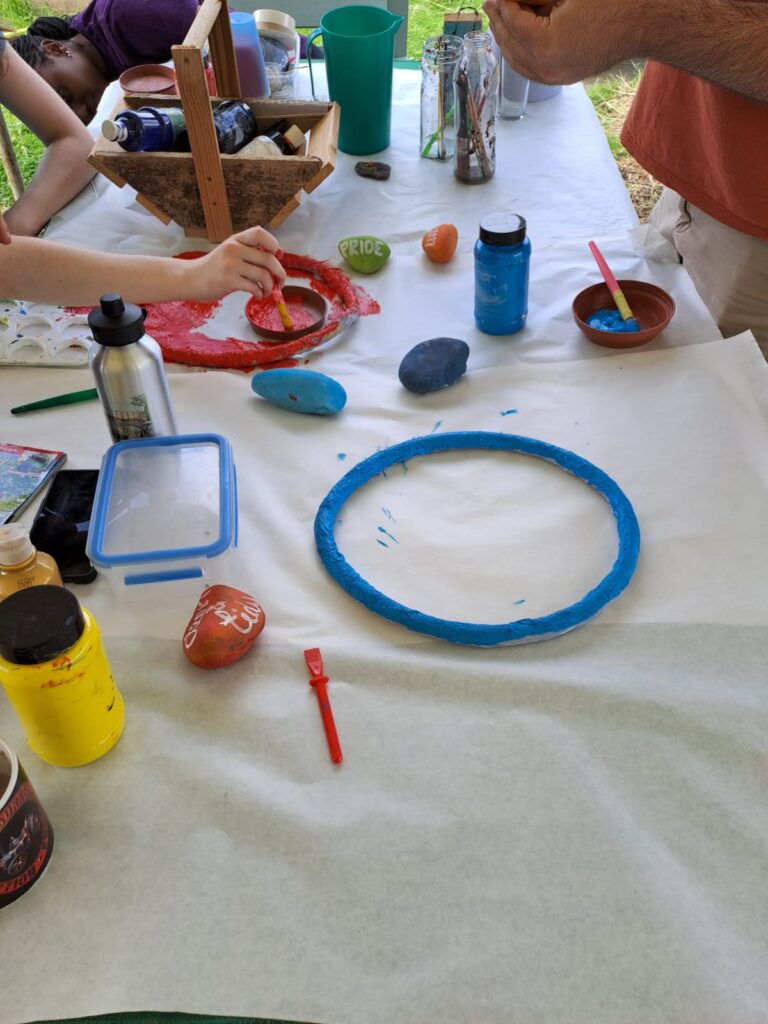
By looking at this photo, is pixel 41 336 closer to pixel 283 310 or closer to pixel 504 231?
pixel 283 310

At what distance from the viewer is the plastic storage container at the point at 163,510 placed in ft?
2.67

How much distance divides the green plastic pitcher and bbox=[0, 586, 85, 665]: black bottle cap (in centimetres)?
122

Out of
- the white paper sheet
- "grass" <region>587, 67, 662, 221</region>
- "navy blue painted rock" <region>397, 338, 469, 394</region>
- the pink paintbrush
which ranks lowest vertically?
"grass" <region>587, 67, 662, 221</region>

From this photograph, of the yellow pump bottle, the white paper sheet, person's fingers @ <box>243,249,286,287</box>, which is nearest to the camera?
the white paper sheet

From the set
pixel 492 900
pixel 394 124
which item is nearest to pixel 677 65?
pixel 394 124

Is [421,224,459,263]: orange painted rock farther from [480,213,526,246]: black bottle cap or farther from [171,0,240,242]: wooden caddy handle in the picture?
→ [171,0,240,242]: wooden caddy handle

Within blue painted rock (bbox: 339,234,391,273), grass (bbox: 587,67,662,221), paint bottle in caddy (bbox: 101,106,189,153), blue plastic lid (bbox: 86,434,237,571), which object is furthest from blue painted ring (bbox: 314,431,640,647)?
grass (bbox: 587,67,662,221)

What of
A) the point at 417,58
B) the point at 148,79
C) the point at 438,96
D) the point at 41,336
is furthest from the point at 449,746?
the point at 417,58

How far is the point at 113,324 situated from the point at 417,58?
264cm

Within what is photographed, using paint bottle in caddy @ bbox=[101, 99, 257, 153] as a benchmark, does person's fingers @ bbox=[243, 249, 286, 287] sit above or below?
below

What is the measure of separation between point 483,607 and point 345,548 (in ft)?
0.54

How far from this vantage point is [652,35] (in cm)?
101

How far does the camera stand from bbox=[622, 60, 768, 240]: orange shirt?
3.76 feet

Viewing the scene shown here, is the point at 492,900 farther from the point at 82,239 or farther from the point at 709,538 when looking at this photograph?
the point at 82,239
